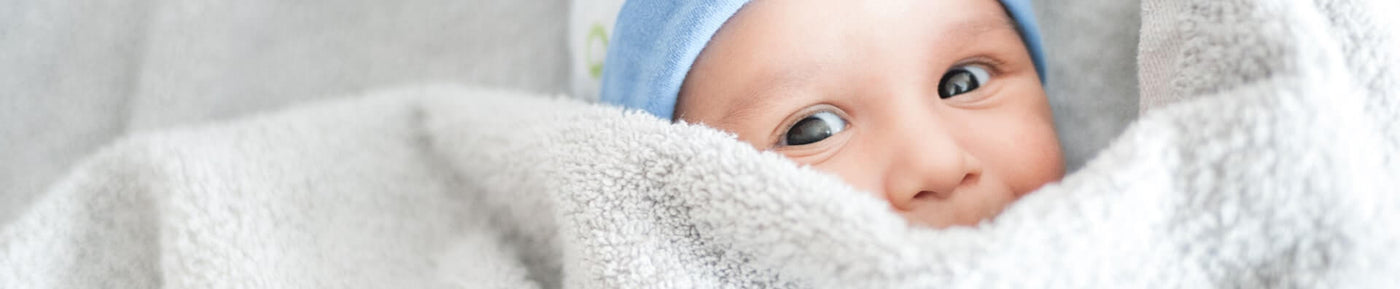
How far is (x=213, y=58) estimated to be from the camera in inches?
40.9

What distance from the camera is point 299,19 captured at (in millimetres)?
1074

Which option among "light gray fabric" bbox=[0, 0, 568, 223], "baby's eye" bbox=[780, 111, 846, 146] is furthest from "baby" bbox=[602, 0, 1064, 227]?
"light gray fabric" bbox=[0, 0, 568, 223]

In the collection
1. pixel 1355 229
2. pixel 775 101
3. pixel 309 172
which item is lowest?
pixel 1355 229

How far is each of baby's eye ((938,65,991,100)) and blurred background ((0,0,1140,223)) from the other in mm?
190

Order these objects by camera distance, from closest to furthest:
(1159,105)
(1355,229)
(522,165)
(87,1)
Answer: (1355,229)
(1159,105)
(522,165)
(87,1)

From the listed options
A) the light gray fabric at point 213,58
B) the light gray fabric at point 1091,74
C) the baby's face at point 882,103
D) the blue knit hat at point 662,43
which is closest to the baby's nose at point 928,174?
the baby's face at point 882,103

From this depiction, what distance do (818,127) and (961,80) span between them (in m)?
0.13

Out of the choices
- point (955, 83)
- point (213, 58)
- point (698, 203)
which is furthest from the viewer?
point (213, 58)

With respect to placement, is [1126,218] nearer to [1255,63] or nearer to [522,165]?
[1255,63]

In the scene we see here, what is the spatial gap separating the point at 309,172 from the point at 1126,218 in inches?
27.0

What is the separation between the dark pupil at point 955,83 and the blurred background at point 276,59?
202 mm

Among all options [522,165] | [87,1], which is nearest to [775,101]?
[522,165]

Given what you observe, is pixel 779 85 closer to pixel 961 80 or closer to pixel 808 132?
pixel 808 132

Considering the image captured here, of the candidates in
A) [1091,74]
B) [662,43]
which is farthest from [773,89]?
[1091,74]
